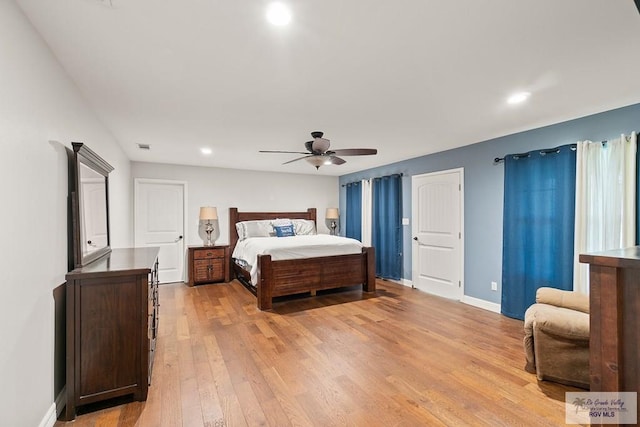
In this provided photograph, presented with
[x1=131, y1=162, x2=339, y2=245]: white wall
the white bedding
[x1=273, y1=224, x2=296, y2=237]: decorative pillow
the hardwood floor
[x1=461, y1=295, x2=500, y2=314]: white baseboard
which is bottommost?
the hardwood floor

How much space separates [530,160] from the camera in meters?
3.43

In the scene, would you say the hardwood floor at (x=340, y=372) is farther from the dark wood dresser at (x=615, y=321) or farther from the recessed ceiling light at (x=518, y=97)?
the recessed ceiling light at (x=518, y=97)

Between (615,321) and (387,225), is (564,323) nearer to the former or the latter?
(615,321)

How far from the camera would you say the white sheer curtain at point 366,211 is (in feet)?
20.2

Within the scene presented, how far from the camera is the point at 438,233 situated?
15.5ft

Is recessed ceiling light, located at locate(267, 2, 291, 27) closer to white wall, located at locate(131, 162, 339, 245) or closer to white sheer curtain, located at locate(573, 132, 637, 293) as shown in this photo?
white sheer curtain, located at locate(573, 132, 637, 293)

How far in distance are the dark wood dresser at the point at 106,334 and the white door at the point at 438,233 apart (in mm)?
4074

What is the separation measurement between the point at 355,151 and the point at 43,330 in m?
2.90

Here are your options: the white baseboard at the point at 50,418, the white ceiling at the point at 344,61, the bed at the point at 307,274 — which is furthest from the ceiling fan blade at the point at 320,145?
the white baseboard at the point at 50,418

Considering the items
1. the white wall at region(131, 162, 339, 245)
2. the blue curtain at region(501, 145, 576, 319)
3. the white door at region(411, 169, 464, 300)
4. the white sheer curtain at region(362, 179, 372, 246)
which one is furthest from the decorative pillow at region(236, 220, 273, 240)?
the blue curtain at region(501, 145, 576, 319)

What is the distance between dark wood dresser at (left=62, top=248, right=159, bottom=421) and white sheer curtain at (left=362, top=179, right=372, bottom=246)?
4702 mm

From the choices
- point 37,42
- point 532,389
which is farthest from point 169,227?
point 532,389

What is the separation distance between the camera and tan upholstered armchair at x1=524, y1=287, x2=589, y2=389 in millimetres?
2182

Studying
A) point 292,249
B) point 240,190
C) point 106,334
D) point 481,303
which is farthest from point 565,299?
point 240,190
